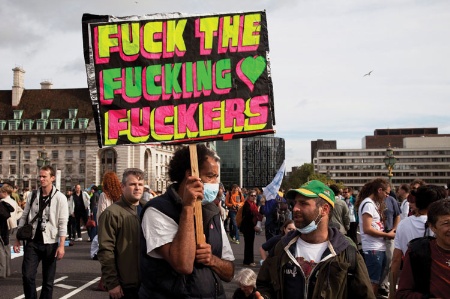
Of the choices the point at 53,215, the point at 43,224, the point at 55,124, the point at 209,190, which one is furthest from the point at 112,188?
the point at 55,124

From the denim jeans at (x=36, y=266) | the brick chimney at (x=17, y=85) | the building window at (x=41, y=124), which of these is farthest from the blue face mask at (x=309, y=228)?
the brick chimney at (x=17, y=85)

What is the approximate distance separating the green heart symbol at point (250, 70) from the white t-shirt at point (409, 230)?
96.2 inches

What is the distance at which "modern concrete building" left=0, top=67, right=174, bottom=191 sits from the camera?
9750 cm

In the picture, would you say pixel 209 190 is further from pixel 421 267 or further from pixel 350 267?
pixel 421 267

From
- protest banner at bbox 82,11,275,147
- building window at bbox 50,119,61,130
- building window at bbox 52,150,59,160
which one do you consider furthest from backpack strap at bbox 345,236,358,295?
building window at bbox 52,150,59,160

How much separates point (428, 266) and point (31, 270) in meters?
4.98

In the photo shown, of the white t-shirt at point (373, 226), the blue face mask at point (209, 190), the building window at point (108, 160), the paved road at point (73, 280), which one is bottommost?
the paved road at point (73, 280)

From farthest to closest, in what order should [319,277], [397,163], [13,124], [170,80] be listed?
[397,163] → [13,124] → [170,80] → [319,277]

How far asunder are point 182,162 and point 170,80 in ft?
2.52

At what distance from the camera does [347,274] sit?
3.50 meters

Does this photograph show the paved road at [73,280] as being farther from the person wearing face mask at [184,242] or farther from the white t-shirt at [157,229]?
the white t-shirt at [157,229]

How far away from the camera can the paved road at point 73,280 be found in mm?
9117

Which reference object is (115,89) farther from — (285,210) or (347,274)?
(285,210)

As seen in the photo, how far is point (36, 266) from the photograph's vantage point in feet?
23.2
